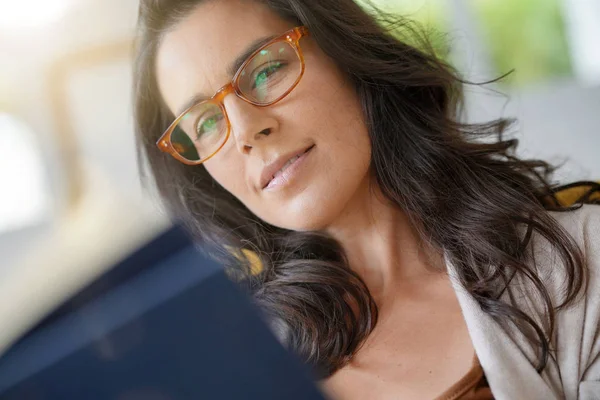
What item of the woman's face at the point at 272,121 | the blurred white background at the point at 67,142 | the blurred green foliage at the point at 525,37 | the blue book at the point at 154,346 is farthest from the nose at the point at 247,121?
the blurred green foliage at the point at 525,37

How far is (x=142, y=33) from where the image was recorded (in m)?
0.58

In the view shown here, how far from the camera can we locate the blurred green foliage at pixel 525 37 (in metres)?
1.21

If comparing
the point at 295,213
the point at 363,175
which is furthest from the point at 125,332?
the point at 363,175

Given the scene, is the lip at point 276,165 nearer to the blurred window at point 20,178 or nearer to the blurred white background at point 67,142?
the blurred white background at point 67,142

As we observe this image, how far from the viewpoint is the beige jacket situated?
604 millimetres

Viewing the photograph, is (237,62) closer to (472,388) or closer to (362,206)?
(362,206)

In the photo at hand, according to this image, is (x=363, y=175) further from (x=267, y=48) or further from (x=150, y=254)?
(x=150, y=254)

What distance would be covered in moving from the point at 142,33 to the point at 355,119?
11.1 inches

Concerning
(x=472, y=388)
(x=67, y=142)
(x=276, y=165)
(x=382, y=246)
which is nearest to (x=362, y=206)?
(x=382, y=246)

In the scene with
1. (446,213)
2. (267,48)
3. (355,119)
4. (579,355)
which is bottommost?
(579,355)

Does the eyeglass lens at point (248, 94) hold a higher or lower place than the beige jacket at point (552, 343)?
higher

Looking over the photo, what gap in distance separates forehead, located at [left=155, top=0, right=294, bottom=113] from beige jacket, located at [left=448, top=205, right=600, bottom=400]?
14.0 inches

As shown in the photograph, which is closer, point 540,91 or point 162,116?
point 162,116

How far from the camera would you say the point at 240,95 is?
0.64m
